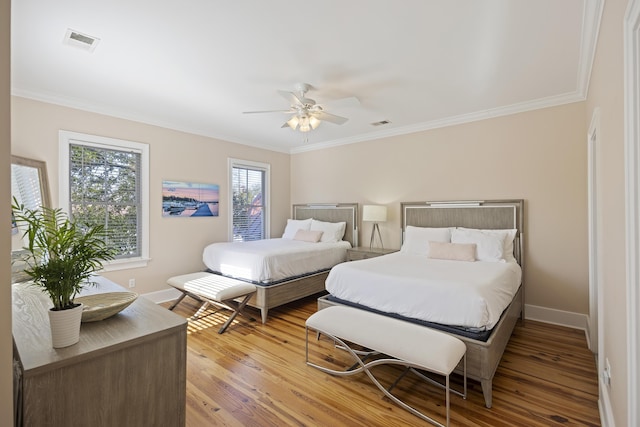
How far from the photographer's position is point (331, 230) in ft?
17.1

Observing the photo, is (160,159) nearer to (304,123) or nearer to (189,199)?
(189,199)

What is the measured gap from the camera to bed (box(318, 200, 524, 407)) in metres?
2.18

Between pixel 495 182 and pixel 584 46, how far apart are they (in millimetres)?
1835

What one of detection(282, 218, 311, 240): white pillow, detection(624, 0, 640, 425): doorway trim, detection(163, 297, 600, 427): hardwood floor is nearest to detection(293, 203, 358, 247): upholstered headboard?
detection(282, 218, 311, 240): white pillow

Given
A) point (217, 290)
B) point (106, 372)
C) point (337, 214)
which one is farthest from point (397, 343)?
point (337, 214)

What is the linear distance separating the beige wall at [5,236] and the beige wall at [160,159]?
10.7ft

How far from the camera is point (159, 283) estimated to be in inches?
169

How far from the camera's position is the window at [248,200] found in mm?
5351

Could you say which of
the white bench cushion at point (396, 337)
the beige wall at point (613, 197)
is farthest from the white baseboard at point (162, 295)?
the beige wall at point (613, 197)

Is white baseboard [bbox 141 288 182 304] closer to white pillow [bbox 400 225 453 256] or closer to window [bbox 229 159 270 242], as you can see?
window [bbox 229 159 270 242]

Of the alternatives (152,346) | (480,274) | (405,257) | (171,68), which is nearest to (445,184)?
(405,257)

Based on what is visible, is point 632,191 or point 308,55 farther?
point 308,55

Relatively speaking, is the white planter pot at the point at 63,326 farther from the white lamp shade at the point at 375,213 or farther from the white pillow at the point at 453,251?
the white lamp shade at the point at 375,213

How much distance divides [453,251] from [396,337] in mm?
1801
